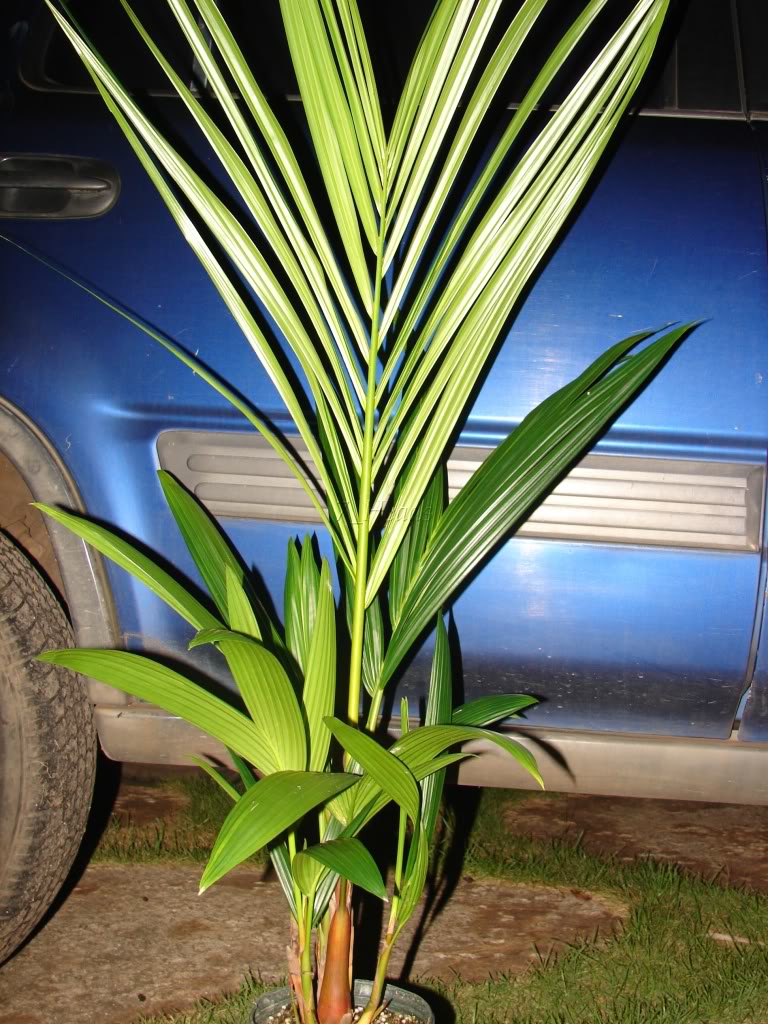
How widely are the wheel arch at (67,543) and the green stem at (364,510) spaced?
0.49 metres

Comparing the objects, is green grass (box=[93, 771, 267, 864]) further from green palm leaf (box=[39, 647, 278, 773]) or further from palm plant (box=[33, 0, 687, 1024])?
green palm leaf (box=[39, 647, 278, 773])

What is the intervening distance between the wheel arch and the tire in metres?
0.03

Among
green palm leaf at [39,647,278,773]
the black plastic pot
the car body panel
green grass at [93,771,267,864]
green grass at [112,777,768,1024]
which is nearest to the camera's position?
green palm leaf at [39,647,278,773]

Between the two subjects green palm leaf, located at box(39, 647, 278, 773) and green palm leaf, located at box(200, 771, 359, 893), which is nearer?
green palm leaf, located at box(200, 771, 359, 893)

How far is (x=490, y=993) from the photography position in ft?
5.42

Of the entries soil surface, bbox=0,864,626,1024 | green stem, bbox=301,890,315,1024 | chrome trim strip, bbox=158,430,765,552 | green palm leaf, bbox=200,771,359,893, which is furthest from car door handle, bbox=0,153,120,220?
soil surface, bbox=0,864,626,1024

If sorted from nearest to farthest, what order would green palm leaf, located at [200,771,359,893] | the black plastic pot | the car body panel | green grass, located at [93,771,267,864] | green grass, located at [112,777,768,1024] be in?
green palm leaf, located at [200,771,359,893] → the black plastic pot → the car body panel → green grass, located at [112,777,768,1024] → green grass, located at [93,771,267,864]

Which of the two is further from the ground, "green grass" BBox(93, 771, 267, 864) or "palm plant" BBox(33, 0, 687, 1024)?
"palm plant" BBox(33, 0, 687, 1024)

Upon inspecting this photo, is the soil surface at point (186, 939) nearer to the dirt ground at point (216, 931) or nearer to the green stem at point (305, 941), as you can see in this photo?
the dirt ground at point (216, 931)

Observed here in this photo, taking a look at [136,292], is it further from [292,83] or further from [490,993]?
[490,993]

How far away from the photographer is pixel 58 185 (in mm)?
1531

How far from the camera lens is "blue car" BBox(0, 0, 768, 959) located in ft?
4.89

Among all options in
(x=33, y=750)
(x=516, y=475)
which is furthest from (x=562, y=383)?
(x=33, y=750)

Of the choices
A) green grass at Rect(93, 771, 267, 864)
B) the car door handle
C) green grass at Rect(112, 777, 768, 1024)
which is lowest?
green grass at Rect(112, 777, 768, 1024)
